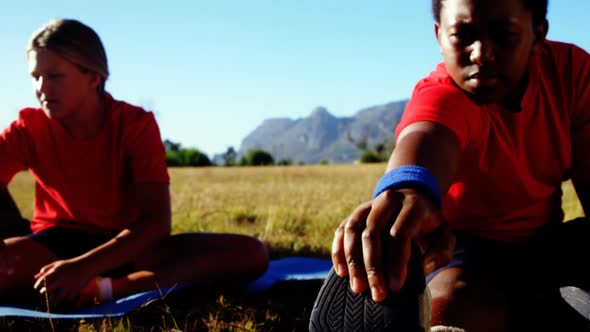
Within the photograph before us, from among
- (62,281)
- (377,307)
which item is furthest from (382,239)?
(62,281)

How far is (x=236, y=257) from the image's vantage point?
3.50 meters

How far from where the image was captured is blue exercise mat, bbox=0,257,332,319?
2.88 m

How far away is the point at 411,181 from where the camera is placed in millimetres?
1589

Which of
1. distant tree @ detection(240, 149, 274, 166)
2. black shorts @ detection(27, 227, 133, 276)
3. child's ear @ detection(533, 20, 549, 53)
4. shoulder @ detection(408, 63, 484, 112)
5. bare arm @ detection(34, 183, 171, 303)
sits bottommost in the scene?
distant tree @ detection(240, 149, 274, 166)

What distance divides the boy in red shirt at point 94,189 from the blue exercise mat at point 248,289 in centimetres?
10

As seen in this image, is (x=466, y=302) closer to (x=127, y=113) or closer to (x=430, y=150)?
(x=430, y=150)

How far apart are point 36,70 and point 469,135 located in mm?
2199

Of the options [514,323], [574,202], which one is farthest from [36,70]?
[574,202]

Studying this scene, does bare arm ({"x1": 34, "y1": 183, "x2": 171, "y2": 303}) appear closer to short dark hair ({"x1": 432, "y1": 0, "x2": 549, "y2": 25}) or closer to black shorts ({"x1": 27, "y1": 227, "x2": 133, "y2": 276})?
black shorts ({"x1": 27, "y1": 227, "x2": 133, "y2": 276})

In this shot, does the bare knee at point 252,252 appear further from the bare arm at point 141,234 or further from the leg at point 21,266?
the leg at point 21,266

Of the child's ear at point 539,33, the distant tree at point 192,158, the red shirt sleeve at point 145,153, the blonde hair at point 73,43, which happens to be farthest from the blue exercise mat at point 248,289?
the distant tree at point 192,158

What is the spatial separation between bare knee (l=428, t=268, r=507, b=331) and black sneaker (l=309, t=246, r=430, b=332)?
22.1 inches

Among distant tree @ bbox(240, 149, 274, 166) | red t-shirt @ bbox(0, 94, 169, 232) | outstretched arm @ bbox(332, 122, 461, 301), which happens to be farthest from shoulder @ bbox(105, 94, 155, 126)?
distant tree @ bbox(240, 149, 274, 166)

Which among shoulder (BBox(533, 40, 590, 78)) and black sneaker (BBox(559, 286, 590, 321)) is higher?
shoulder (BBox(533, 40, 590, 78))
